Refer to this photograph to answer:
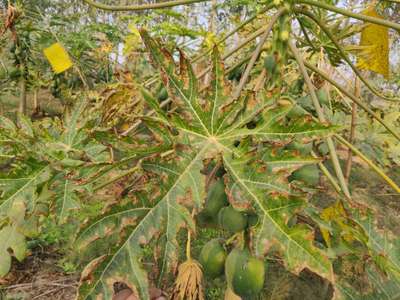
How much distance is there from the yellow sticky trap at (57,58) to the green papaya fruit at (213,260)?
107 centimetres

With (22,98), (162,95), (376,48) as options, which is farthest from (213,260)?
(22,98)

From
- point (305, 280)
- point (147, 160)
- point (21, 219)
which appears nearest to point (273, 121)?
point (147, 160)

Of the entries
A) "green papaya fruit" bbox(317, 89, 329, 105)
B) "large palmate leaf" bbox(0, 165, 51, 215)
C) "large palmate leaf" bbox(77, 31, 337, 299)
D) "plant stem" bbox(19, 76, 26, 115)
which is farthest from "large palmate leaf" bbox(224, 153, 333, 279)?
"plant stem" bbox(19, 76, 26, 115)

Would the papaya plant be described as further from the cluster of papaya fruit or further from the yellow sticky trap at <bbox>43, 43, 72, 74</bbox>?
the yellow sticky trap at <bbox>43, 43, 72, 74</bbox>

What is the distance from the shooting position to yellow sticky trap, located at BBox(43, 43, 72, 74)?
65.7 inches

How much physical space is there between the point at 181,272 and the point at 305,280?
190 centimetres

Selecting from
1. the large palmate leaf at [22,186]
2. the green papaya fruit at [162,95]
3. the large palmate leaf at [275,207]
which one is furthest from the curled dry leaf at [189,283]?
the green papaya fruit at [162,95]

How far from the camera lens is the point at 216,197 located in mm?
883

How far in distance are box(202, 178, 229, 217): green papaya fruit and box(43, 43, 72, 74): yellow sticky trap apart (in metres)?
1.05

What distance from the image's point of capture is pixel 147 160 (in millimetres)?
841

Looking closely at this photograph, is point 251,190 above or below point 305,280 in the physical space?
above

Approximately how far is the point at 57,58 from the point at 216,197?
1146 millimetres

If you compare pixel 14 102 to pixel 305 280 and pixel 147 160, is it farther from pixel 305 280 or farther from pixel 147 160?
pixel 147 160

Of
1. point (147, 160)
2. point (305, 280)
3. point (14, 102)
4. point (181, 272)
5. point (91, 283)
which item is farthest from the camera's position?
point (14, 102)
